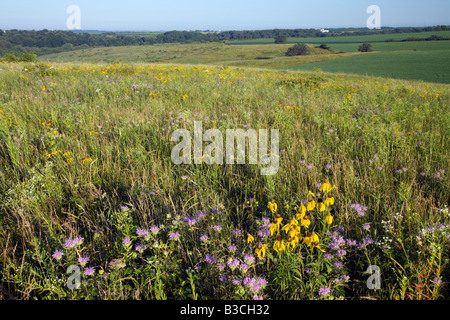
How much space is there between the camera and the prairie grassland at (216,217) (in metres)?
1.55

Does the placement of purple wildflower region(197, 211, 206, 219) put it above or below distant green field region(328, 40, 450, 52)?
below

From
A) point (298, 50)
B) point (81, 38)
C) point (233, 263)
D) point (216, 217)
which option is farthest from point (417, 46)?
point (81, 38)

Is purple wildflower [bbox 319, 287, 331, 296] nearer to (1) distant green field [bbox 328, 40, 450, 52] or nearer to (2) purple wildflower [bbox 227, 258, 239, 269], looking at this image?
(2) purple wildflower [bbox 227, 258, 239, 269]

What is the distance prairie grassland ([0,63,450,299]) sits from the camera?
155 centimetres

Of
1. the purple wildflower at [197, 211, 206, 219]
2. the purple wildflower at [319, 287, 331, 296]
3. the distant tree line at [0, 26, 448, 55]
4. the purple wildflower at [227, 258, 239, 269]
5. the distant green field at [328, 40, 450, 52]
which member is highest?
the distant tree line at [0, 26, 448, 55]

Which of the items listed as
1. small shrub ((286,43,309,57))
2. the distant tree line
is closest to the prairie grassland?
small shrub ((286,43,309,57))

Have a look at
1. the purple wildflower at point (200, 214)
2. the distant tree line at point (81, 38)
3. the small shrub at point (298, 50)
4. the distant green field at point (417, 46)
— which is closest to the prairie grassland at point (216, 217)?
the purple wildflower at point (200, 214)

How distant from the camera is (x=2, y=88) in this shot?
20.9 ft

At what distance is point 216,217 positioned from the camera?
2.10m

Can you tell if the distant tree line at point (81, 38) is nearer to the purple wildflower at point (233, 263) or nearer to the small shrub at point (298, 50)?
the small shrub at point (298, 50)

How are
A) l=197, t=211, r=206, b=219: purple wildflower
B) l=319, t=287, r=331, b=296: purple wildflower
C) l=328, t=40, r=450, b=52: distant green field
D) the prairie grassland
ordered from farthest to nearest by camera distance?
l=328, t=40, r=450, b=52: distant green field → l=197, t=211, r=206, b=219: purple wildflower → the prairie grassland → l=319, t=287, r=331, b=296: purple wildflower

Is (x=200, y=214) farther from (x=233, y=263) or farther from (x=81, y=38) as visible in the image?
(x=81, y=38)

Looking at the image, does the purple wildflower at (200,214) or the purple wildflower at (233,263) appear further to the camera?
the purple wildflower at (200,214)
